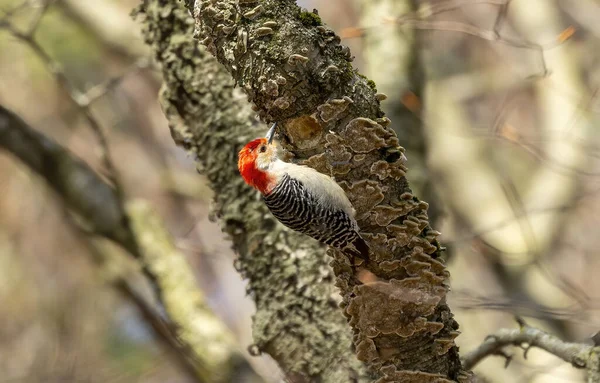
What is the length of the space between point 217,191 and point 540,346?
209 centimetres

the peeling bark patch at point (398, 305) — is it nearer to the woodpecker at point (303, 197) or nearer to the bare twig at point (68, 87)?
the woodpecker at point (303, 197)

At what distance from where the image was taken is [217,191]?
4.47 meters

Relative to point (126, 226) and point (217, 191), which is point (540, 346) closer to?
point (217, 191)

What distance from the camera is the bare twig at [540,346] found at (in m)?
3.18

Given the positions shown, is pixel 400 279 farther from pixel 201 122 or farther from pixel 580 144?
pixel 580 144

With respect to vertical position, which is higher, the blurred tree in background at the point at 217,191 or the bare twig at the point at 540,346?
the blurred tree in background at the point at 217,191

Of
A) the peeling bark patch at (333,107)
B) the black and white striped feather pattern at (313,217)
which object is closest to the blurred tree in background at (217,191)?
the black and white striped feather pattern at (313,217)

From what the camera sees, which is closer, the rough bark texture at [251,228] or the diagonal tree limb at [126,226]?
the rough bark texture at [251,228]

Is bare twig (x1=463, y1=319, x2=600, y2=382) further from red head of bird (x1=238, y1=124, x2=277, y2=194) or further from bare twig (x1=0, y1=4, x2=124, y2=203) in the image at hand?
bare twig (x1=0, y1=4, x2=124, y2=203)

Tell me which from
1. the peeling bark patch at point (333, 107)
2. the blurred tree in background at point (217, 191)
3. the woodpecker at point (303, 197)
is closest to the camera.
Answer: the peeling bark patch at point (333, 107)

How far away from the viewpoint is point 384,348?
3244mm

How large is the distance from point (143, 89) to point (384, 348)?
9410 millimetres

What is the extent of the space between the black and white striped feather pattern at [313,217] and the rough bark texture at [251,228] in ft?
1.20

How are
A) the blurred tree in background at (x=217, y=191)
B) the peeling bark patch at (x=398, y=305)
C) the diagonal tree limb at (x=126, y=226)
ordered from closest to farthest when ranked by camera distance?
1. the peeling bark patch at (x=398, y=305)
2. the diagonal tree limb at (x=126, y=226)
3. the blurred tree in background at (x=217, y=191)
